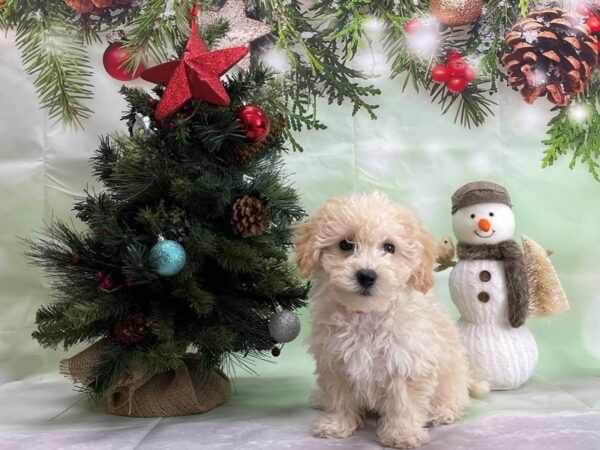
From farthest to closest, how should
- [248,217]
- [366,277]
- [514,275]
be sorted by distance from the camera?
[514,275]
[248,217]
[366,277]

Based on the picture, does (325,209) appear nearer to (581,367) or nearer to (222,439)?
(222,439)

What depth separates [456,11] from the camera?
2.64 metres

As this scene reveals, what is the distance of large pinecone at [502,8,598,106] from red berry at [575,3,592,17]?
0.03m

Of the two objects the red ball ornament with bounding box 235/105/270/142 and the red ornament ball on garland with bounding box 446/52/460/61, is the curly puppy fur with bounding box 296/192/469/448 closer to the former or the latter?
the red ball ornament with bounding box 235/105/270/142

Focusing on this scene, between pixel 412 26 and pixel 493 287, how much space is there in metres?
1.06

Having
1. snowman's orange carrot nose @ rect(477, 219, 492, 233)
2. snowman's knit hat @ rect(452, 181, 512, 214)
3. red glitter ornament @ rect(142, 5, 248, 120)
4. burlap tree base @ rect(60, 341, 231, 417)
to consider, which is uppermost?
red glitter ornament @ rect(142, 5, 248, 120)

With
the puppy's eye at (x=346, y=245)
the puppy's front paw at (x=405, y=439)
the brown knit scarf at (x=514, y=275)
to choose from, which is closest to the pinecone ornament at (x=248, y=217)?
the puppy's eye at (x=346, y=245)

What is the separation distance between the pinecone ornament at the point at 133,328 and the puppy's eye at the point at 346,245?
59 cm

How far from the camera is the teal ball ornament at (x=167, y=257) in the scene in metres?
1.90

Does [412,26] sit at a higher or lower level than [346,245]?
higher

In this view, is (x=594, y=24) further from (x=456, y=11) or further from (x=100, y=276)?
(x=100, y=276)

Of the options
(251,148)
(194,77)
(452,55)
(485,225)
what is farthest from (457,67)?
(194,77)

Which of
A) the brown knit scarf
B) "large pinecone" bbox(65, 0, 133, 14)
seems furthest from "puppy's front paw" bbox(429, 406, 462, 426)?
"large pinecone" bbox(65, 0, 133, 14)

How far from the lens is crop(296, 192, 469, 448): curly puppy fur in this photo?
180cm
